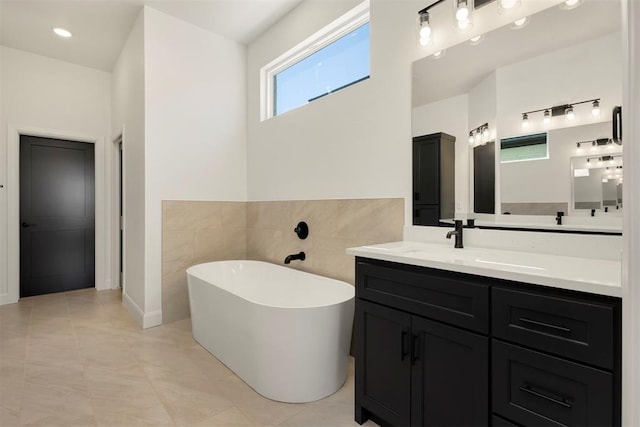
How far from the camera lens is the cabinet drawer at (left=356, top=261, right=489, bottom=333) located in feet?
3.95

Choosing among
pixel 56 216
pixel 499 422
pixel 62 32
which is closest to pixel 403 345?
pixel 499 422

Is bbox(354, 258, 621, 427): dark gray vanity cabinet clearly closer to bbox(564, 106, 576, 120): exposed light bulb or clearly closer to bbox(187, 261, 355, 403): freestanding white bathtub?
bbox(187, 261, 355, 403): freestanding white bathtub

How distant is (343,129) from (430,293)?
5.14ft

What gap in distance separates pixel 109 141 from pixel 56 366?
9.89 ft

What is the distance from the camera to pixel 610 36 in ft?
4.54

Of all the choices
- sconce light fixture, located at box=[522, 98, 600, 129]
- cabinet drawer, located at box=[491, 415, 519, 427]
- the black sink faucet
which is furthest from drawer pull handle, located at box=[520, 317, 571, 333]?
sconce light fixture, located at box=[522, 98, 600, 129]

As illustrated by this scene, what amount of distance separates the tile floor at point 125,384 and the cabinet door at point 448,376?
523 millimetres

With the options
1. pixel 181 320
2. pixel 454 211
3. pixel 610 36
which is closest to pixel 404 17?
pixel 610 36

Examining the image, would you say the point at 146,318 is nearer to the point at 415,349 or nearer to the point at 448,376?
the point at 415,349

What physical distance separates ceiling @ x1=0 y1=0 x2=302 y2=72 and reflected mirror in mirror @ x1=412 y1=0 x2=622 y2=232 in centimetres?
182

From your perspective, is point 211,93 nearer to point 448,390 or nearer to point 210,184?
point 210,184

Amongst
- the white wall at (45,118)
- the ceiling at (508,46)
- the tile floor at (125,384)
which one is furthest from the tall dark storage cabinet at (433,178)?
the white wall at (45,118)

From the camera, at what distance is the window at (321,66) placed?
8.57ft

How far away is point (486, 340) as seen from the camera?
117cm
